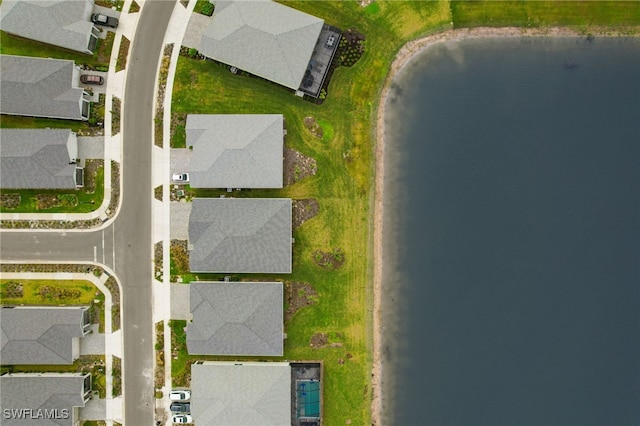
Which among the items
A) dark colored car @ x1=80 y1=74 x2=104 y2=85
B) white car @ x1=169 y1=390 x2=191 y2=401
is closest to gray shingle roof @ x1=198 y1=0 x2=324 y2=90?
dark colored car @ x1=80 y1=74 x2=104 y2=85

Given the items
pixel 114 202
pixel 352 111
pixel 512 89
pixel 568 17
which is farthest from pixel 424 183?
pixel 114 202

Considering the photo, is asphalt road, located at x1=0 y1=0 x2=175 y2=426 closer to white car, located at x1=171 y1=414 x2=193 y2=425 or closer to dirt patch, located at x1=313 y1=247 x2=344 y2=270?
white car, located at x1=171 y1=414 x2=193 y2=425

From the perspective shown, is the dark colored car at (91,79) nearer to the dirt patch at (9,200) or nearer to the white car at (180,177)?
the white car at (180,177)

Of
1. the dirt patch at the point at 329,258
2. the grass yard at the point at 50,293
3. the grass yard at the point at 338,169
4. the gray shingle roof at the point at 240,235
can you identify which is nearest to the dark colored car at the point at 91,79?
the grass yard at the point at 338,169

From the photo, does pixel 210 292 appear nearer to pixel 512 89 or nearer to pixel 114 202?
A: pixel 114 202

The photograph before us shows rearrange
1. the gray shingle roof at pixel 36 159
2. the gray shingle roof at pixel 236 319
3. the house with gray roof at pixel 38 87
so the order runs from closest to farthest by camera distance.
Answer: the gray shingle roof at pixel 236 319
the gray shingle roof at pixel 36 159
the house with gray roof at pixel 38 87
